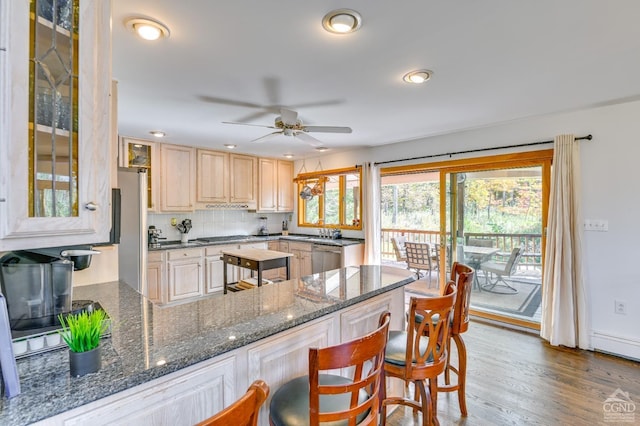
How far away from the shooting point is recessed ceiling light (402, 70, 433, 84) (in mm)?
2272

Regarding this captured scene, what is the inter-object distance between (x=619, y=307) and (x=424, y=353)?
106 inches

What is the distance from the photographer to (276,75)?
2320 millimetres

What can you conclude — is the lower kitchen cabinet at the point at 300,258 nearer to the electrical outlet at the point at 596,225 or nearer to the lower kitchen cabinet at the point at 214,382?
the lower kitchen cabinet at the point at 214,382

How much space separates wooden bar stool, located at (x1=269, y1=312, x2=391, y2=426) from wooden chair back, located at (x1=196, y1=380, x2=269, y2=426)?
0.24 m

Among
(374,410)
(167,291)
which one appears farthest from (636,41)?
(167,291)

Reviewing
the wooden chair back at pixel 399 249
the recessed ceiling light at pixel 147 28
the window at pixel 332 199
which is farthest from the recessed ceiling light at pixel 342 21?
the wooden chair back at pixel 399 249

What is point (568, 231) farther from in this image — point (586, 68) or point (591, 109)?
point (586, 68)

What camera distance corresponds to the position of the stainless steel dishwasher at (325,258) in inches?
190

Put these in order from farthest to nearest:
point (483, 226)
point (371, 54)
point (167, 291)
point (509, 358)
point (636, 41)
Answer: point (167, 291), point (483, 226), point (509, 358), point (371, 54), point (636, 41)

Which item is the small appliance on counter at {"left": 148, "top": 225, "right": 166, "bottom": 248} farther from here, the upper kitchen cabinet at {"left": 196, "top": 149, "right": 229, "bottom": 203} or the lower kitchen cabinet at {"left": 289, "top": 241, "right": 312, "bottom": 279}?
the lower kitchen cabinet at {"left": 289, "top": 241, "right": 312, "bottom": 279}

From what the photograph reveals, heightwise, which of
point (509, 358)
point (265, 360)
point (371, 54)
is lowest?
point (509, 358)

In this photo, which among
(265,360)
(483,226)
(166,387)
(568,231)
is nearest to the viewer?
(166,387)

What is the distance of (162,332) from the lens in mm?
1251

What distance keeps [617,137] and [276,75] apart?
3.36 m
